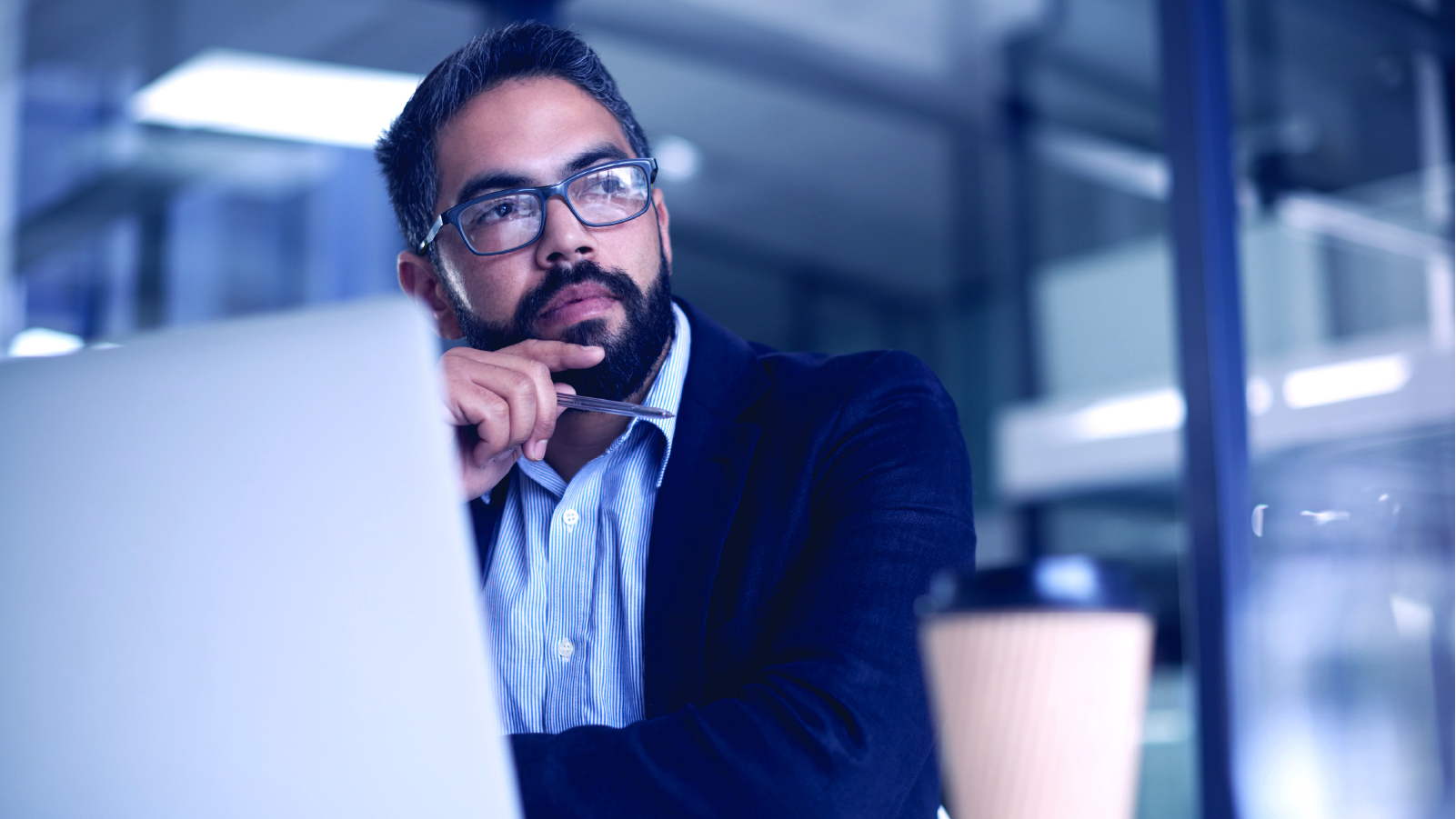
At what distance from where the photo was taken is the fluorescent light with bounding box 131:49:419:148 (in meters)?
3.88

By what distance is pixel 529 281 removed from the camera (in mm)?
1564

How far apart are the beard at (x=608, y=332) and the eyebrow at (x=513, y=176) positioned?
13 centimetres

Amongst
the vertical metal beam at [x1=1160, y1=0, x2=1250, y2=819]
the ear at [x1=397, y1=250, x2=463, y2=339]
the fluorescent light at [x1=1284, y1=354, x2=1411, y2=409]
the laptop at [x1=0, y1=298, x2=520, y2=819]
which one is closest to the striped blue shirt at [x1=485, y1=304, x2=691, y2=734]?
the ear at [x1=397, y1=250, x2=463, y2=339]

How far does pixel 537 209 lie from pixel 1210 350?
178 centimetres

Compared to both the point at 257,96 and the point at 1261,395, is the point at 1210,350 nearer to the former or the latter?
the point at 1261,395

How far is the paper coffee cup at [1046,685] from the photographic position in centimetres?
55

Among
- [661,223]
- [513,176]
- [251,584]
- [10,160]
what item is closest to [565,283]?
[513,176]

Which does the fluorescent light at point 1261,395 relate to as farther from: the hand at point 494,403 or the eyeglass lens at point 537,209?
the hand at point 494,403

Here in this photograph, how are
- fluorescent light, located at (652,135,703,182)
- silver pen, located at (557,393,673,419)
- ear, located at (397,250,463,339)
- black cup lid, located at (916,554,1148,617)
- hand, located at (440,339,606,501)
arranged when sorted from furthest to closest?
fluorescent light, located at (652,135,703,182) < ear, located at (397,250,463,339) < silver pen, located at (557,393,673,419) < hand, located at (440,339,606,501) < black cup lid, located at (916,554,1148,617)

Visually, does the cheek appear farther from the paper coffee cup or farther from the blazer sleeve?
the paper coffee cup

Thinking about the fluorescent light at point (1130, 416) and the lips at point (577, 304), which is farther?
the fluorescent light at point (1130, 416)

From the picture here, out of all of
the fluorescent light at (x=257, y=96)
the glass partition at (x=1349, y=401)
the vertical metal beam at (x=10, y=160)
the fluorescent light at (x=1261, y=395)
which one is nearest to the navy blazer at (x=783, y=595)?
the glass partition at (x=1349, y=401)

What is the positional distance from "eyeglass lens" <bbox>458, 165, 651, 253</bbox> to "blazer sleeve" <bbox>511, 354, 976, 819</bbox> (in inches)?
18.0

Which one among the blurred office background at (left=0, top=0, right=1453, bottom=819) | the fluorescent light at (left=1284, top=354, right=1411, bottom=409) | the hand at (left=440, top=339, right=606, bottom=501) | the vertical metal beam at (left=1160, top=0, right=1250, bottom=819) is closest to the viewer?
the hand at (left=440, top=339, right=606, bottom=501)
